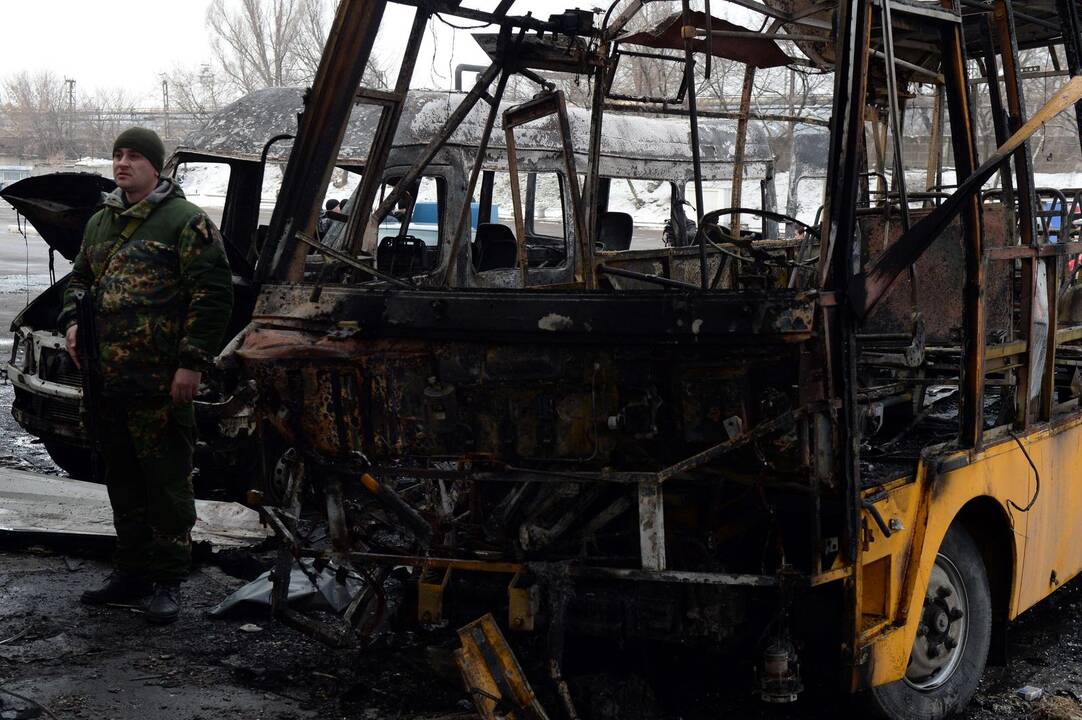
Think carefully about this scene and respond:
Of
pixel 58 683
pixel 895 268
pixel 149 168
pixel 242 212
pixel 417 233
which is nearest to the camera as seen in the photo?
pixel 895 268

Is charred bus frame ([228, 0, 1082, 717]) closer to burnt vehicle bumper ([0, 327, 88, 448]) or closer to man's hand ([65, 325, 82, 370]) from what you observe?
man's hand ([65, 325, 82, 370])

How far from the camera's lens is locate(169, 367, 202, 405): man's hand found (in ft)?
14.3

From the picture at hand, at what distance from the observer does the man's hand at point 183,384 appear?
436 centimetres

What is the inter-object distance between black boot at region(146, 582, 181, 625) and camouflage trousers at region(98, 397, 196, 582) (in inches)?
1.5

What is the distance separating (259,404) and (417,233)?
5604mm

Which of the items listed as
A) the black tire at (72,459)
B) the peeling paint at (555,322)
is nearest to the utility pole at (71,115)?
the black tire at (72,459)

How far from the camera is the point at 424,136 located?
8789 millimetres

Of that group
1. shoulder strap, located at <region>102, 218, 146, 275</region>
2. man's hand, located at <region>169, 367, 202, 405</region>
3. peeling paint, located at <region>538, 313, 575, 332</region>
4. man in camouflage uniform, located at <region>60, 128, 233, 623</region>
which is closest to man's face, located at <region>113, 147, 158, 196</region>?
man in camouflage uniform, located at <region>60, 128, 233, 623</region>

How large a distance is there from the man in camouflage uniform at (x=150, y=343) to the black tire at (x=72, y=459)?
257 cm

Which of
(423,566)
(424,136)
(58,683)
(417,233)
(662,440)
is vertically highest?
(424,136)

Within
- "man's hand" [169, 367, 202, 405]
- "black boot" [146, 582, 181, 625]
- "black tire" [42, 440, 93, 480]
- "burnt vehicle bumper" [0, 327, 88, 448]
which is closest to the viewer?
"man's hand" [169, 367, 202, 405]

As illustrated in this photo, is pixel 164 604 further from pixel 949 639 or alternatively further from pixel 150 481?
pixel 949 639

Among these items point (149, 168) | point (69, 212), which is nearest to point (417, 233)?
point (69, 212)

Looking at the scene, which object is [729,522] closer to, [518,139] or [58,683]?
[58,683]
